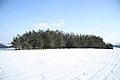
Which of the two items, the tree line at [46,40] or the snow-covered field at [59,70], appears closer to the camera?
the snow-covered field at [59,70]

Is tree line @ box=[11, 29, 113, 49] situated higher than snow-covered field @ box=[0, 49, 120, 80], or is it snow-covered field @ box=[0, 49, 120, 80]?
tree line @ box=[11, 29, 113, 49]

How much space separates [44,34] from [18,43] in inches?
646

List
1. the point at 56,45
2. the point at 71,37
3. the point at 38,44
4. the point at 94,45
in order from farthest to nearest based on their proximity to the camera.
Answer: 1. the point at 94,45
2. the point at 71,37
3. the point at 56,45
4. the point at 38,44

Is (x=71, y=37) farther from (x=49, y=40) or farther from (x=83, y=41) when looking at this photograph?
(x=49, y=40)

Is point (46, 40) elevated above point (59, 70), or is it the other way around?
point (46, 40)

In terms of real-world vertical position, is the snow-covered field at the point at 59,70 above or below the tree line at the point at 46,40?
below

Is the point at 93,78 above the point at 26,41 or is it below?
below

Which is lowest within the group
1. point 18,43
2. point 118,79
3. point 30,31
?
point 118,79

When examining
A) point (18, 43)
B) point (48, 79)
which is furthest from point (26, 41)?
point (48, 79)

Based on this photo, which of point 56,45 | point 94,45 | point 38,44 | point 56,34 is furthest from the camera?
point 94,45

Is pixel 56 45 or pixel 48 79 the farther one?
pixel 56 45

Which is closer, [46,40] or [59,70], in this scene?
[59,70]

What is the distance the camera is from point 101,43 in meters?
135

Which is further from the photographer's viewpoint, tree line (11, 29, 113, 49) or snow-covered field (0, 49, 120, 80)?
tree line (11, 29, 113, 49)
